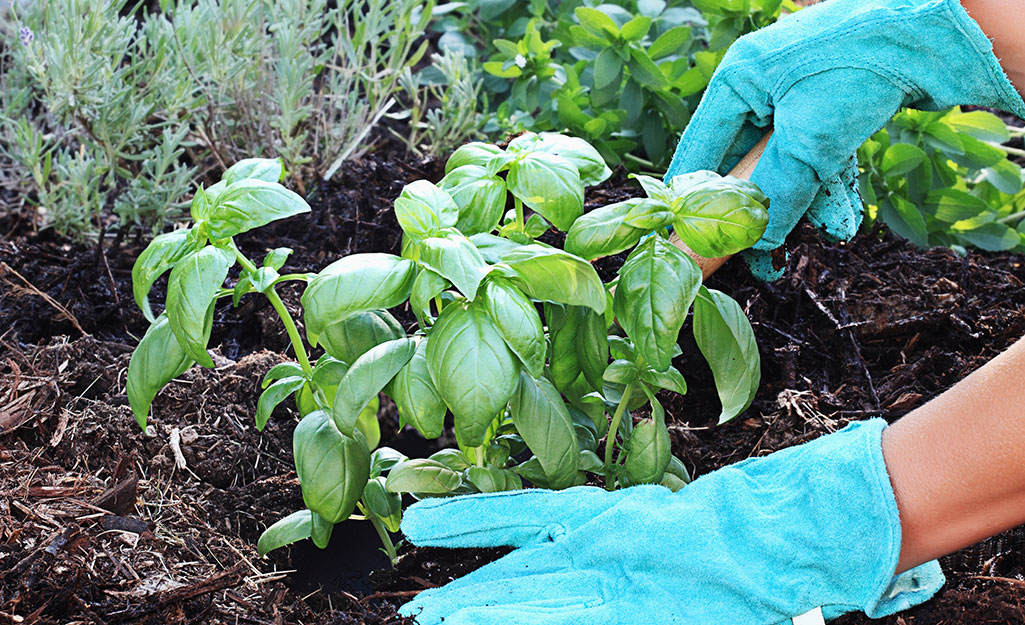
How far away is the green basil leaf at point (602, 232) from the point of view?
3.49ft

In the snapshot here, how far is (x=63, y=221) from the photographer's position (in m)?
1.99

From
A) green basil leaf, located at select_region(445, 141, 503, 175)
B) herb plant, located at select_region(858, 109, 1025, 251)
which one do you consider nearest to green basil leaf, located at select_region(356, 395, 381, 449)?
green basil leaf, located at select_region(445, 141, 503, 175)

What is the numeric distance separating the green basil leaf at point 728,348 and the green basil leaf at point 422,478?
1.19 feet

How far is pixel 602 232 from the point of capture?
106cm

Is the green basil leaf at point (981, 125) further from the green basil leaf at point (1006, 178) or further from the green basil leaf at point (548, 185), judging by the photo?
the green basil leaf at point (548, 185)

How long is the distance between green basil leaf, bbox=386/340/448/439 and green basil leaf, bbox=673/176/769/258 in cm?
35

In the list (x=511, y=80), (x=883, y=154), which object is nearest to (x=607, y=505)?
(x=883, y=154)

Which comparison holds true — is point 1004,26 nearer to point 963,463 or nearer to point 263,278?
point 963,463

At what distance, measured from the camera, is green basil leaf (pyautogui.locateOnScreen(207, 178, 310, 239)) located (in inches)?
42.4

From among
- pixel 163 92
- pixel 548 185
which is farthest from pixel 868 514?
pixel 163 92

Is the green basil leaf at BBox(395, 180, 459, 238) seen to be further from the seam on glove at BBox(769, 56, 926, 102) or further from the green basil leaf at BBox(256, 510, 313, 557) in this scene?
the seam on glove at BBox(769, 56, 926, 102)

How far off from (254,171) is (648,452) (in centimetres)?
63

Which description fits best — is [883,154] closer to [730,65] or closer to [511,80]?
[730,65]

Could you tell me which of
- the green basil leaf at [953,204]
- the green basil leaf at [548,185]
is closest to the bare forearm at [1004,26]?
the green basil leaf at [548,185]
